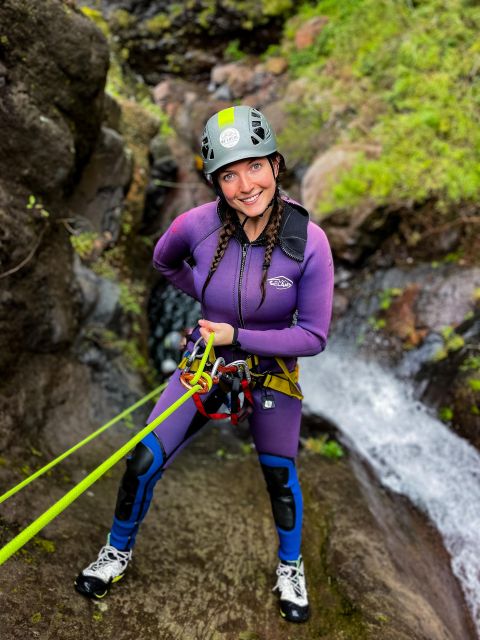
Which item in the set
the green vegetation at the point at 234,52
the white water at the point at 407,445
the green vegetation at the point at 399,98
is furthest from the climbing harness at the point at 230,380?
the green vegetation at the point at 234,52

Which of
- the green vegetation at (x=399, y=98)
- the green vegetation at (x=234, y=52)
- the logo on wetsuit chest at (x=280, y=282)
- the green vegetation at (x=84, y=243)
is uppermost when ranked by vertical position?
the green vegetation at (x=234, y=52)

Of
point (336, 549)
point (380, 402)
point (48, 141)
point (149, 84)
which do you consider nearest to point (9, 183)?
point (48, 141)

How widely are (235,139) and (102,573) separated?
2.69 meters

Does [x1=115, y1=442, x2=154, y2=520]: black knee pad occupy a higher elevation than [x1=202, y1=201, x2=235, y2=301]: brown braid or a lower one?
lower

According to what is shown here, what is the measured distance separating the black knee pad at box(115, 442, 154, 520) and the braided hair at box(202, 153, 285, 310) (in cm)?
102

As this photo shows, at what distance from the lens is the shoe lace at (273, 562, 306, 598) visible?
3.07m

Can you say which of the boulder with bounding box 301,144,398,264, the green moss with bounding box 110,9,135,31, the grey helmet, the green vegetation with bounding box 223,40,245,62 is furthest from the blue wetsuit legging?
the green moss with bounding box 110,9,135,31

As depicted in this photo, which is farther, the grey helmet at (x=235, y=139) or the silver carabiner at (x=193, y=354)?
the silver carabiner at (x=193, y=354)

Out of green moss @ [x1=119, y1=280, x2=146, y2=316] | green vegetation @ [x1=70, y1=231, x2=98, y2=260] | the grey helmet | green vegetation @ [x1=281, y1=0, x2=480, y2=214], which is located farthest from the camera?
green vegetation @ [x1=281, y1=0, x2=480, y2=214]

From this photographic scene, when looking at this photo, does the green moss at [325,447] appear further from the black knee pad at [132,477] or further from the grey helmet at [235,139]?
the grey helmet at [235,139]

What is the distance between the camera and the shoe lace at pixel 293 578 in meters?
3.07

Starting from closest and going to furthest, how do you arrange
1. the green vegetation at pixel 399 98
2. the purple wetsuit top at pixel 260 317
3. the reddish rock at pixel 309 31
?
the purple wetsuit top at pixel 260 317, the green vegetation at pixel 399 98, the reddish rock at pixel 309 31

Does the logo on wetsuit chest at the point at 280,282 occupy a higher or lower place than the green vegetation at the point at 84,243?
lower

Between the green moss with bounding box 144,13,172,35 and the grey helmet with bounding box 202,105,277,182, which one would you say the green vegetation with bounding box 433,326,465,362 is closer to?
the grey helmet with bounding box 202,105,277,182
